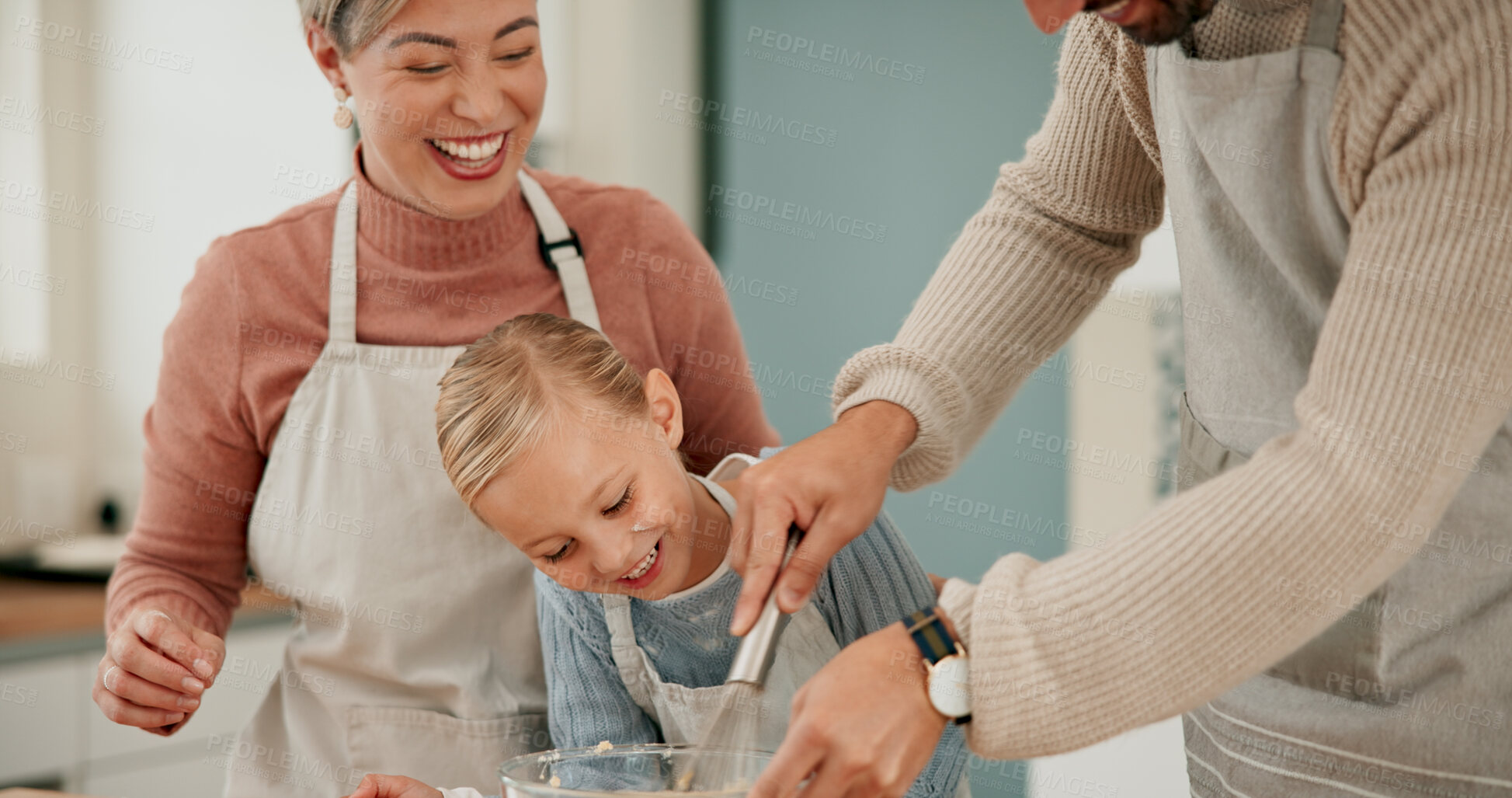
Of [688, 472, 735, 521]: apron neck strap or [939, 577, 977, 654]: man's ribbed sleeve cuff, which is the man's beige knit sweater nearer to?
[939, 577, 977, 654]: man's ribbed sleeve cuff

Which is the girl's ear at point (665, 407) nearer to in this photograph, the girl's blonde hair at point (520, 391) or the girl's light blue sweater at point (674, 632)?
the girl's blonde hair at point (520, 391)

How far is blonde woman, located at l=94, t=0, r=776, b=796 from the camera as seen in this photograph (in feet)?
4.01

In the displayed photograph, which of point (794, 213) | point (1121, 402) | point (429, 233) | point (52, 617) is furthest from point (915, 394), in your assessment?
point (794, 213)

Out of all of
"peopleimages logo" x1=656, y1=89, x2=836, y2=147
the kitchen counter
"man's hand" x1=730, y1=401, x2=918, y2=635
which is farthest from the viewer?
"peopleimages logo" x1=656, y1=89, x2=836, y2=147

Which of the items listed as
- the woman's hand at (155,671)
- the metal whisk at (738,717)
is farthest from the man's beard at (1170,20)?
the woman's hand at (155,671)

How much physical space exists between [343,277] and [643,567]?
508 millimetres

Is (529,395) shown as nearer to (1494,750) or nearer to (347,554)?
(347,554)

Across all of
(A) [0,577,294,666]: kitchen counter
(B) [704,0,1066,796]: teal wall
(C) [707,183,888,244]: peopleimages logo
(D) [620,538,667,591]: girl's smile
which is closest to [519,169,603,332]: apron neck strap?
(D) [620,538,667,591]: girl's smile

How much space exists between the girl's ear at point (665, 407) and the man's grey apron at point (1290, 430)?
0.50m

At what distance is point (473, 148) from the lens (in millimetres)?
1241

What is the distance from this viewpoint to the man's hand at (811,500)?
88 cm

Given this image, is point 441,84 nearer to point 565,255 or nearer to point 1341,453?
point 565,255

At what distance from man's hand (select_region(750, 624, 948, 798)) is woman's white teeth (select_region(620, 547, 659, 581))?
0.37 m

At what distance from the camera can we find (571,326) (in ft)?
3.81
